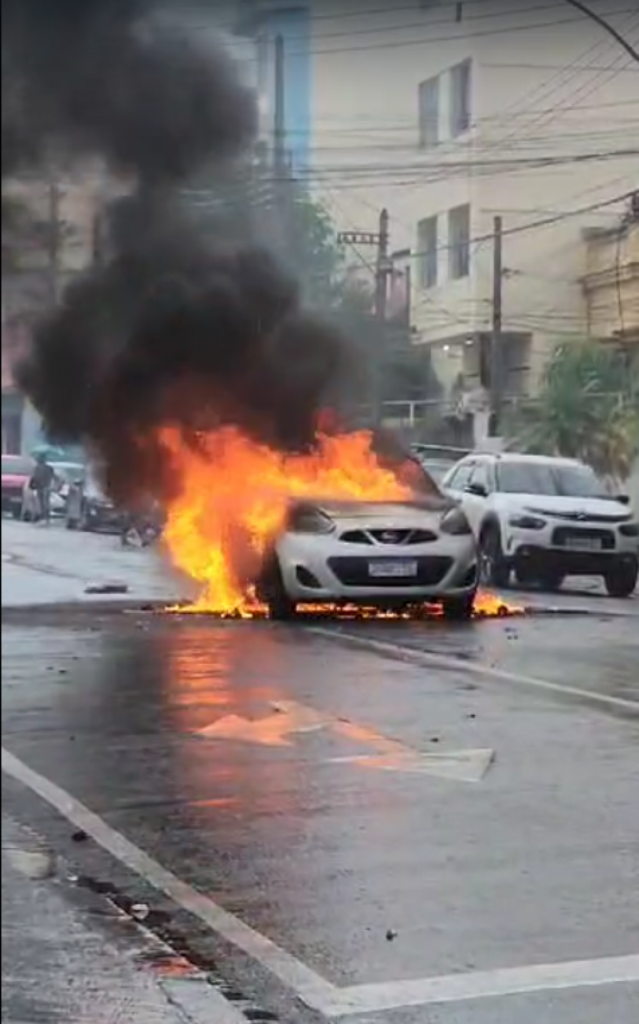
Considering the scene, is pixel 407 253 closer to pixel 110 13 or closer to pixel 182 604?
pixel 182 604

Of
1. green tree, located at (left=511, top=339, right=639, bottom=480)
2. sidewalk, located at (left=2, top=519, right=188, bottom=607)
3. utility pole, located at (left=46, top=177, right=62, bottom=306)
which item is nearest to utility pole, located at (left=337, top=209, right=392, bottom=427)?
green tree, located at (left=511, top=339, right=639, bottom=480)

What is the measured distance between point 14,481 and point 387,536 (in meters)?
1.01

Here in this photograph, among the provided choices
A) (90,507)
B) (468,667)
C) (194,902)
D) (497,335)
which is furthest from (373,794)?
(90,507)

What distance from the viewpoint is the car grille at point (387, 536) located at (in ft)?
9.25

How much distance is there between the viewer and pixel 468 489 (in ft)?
9.09

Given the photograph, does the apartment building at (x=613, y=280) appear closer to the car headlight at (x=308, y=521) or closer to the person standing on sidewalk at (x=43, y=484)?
the car headlight at (x=308, y=521)

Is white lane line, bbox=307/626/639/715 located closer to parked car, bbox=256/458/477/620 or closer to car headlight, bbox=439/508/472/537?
parked car, bbox=256/458/477/620

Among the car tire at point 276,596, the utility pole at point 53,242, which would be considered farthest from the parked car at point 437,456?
the utility pole at point 53,242

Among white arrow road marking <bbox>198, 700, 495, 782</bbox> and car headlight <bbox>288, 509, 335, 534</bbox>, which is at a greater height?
car headlight <bbox>288, 509, 335, 534</bbox>

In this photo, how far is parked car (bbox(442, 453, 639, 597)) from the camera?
108 inches

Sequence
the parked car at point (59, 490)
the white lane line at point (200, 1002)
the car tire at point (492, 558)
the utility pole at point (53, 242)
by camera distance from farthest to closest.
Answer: the white lane line at point (200, 1002) → the car tire at point (492, 558) → the parked car at point (59, 490) → the utility pole at point (53, 242)

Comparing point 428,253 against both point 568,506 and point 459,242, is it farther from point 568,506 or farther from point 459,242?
point 568,506

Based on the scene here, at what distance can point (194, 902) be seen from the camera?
11.6ft

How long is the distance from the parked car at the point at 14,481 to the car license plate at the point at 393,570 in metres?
0.98
